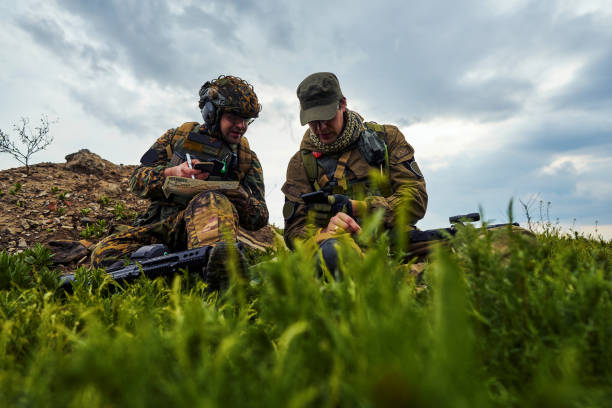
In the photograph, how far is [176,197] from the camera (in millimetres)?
4461

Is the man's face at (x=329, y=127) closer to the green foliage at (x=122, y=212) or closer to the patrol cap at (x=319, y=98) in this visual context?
the patrol cap at (x=319, y=98)

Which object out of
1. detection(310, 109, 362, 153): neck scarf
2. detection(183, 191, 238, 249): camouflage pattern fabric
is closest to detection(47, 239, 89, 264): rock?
detection(183, 191, 238, 249): camouflage pattern fabric

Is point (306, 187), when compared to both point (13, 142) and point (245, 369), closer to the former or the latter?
point (245, 369)

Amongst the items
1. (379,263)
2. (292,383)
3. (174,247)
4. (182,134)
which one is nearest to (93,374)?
(292,383)

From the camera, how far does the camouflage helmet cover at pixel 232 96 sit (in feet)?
14.6

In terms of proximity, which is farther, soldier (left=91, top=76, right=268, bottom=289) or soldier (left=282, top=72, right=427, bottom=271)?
soldier (left=91, top=76, right=268, bottom=289)

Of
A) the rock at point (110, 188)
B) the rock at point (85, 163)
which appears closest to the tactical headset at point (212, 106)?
the rock at point (110, 188)

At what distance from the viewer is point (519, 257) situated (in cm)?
114

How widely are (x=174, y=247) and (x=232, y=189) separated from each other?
114cm

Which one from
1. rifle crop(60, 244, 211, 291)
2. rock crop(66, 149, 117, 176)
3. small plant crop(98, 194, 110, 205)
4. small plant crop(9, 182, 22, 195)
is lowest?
rifle crop(60, 244, 211, 291)

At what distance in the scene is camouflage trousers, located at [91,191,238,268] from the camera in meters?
3.53

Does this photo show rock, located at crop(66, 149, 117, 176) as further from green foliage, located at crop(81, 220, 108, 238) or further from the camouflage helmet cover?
the camouflage helmet cover

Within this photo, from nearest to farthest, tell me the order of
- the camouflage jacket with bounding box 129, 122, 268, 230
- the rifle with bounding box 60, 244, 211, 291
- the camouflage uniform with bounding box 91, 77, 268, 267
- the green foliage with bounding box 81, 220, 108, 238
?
the rifle with bounding box 60, 244, 211, 291 < the camouflage uniform with bounding box 91, 77, 268, 267 < the camouflage jacket with bounding box 129, 122, 268, 230 < the green foliage with bounding box 81, 220, 108, 238

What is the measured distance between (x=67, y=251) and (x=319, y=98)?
5648 millimetres
